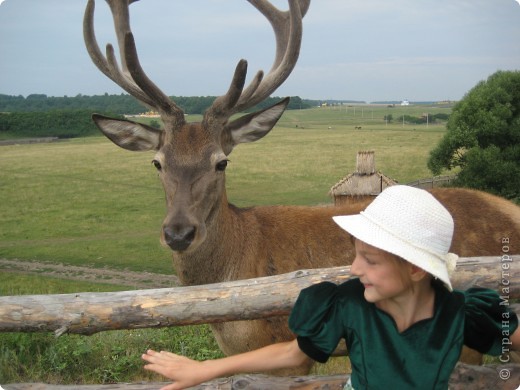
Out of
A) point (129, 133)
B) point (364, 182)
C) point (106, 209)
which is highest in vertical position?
point (129, 133)

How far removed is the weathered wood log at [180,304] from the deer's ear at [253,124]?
222 cm

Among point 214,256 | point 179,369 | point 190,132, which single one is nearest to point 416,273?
point 179,369

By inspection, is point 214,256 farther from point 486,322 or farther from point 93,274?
point 93,274

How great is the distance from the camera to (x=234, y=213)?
5.59 meters

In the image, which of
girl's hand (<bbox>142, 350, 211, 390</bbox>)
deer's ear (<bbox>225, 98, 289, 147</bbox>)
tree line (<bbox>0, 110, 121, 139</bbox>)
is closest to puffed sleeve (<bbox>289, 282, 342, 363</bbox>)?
girl's hand (<bbox>142, 350, 211, 390</bbox>)

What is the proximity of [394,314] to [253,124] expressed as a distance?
328 cm

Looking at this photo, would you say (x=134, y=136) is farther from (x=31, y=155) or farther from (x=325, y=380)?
(x=31, y=155)

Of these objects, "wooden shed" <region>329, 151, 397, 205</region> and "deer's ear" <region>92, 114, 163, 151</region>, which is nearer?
"deer's ear" <region>92, 114, 163, 151</region>

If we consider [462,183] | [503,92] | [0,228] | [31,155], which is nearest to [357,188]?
[462,183]

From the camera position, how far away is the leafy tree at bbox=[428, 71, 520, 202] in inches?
922

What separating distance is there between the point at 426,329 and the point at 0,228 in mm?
32249

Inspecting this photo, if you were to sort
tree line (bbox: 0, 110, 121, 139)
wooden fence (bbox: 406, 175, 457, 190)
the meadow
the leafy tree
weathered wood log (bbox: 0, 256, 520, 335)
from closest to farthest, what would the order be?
weathered wood log (bbox: 0, 256, 520, 335) → the meadow → the leafy tree → wooden fence (bbox: 406, 175, 457, 190) → tree line (bbox: 0, 110, 121, 139)

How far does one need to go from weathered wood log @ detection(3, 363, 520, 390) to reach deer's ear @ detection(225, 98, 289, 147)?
2.61 meters

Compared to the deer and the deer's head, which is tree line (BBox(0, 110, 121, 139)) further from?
the deer
